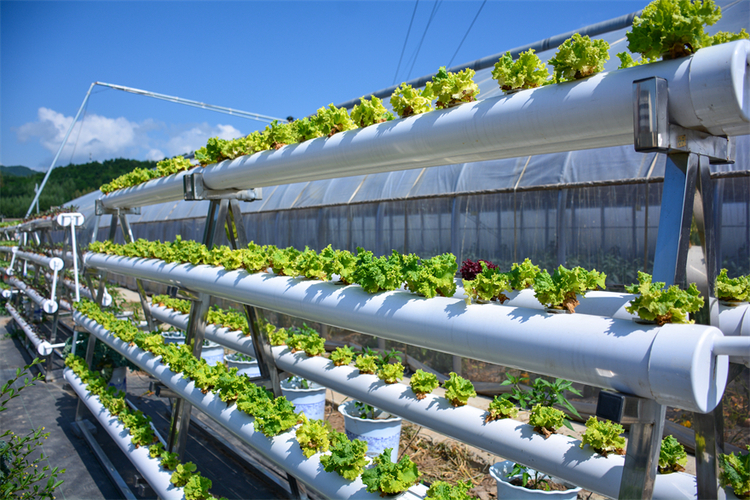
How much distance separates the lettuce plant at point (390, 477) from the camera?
1.95 metres

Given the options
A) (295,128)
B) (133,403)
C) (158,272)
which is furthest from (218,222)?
(133,403)

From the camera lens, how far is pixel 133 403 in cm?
601

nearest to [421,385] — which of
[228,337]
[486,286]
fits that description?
[486,286]

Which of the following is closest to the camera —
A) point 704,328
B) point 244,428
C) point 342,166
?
point 704,328

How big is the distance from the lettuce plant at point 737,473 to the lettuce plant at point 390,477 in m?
1.06

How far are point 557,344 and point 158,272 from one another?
8.85 feet

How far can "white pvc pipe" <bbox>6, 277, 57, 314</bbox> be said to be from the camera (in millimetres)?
6312

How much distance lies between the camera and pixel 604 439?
1.63 m

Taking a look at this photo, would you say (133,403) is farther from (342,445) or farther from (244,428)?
(342,445)

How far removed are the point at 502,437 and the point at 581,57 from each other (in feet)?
4.27

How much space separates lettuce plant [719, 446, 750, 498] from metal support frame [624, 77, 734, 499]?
6cm

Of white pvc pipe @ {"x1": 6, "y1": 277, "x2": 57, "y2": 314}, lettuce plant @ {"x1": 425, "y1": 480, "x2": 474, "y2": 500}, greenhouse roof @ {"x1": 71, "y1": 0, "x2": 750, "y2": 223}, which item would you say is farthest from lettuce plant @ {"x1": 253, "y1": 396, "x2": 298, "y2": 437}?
white pvc pipe @ {"x1": 6, "y1": 277, "x2": 57, "y2": 314}

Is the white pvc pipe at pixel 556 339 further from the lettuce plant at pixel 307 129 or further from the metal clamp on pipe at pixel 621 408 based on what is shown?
the lettuce plant at pixel 307 129

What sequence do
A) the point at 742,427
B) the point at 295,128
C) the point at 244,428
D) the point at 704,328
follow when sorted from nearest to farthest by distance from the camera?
the point at 704,328
the point at 295,128
the point at 244,428
the point at 742,427
